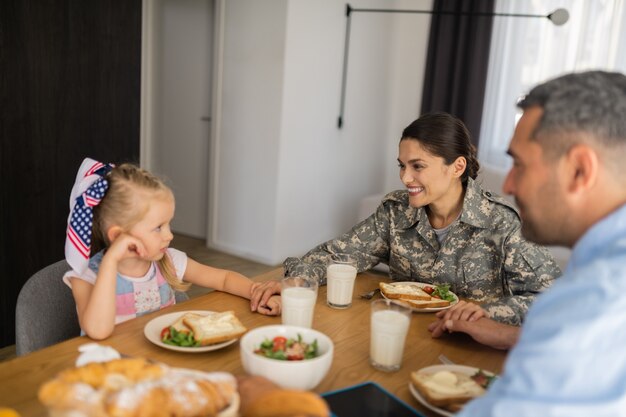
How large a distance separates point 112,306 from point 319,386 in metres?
0.52

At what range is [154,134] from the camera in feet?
18.3

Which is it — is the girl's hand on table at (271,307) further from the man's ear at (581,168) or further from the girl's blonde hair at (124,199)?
the man's ear at (581,168)

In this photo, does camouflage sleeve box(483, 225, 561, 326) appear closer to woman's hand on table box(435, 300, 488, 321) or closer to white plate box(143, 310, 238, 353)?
woman's hand on table box(435, 300, 488, 321)

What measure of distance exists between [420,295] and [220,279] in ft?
1.91

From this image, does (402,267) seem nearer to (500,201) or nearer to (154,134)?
(500,201)

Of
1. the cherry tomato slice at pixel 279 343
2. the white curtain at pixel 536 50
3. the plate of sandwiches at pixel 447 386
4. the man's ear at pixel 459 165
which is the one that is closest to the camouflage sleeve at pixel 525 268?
the man's ear at pixel 459 165

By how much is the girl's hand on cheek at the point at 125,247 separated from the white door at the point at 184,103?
12.5 feet

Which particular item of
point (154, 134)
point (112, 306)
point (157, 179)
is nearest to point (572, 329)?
point (112, 306)

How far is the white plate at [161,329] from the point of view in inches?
49.9

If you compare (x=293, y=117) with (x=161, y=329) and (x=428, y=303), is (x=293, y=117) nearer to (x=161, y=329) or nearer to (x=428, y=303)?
(x=428, y=303)

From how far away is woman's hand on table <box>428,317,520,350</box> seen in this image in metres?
1.41

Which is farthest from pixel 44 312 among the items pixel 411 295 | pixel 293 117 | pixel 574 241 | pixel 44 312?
pixel 293 117

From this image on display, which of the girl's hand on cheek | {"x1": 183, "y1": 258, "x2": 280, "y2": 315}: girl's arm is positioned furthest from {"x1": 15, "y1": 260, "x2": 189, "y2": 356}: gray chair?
{"x1": 183, "y1": 258, "x2": 280, "y2": 315}: girl's arm

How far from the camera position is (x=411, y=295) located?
171 cm
